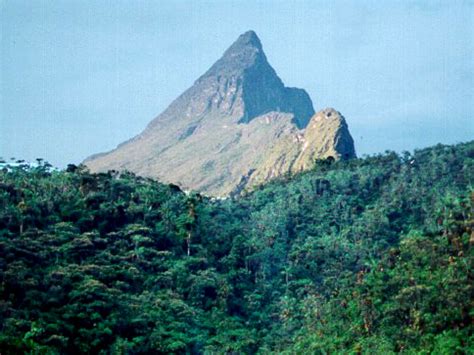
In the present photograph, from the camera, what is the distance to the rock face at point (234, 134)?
111250 mm

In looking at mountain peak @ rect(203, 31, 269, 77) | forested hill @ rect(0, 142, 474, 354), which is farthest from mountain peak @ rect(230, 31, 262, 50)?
forested hill @ rect(0, 142, 474, 354)

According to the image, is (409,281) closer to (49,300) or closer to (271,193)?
(49,300)

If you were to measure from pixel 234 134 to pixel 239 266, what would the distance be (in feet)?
333

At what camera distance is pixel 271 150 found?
401 feet

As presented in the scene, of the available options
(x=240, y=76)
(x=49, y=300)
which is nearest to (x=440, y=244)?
(x=49, y=300)

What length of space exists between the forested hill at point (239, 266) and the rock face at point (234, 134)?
36954mm

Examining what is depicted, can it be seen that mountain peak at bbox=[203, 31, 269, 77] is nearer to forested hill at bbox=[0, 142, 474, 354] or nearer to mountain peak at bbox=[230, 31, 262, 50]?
mountain peak at bbox=[230, 31, 262, 50]

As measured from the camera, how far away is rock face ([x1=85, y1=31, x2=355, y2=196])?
111250mm

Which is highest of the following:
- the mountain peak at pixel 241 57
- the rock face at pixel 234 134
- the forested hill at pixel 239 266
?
the mountain peak at pixel 241 57

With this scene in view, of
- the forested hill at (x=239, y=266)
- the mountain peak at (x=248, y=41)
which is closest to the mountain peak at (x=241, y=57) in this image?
the mountain peak at (x=248, y=41)

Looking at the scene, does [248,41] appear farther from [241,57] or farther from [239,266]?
[239,266]

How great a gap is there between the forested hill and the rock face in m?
37.0

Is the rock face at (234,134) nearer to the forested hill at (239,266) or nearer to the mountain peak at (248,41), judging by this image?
the mountain peak at (248,41)

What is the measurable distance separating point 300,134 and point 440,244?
236 feet
